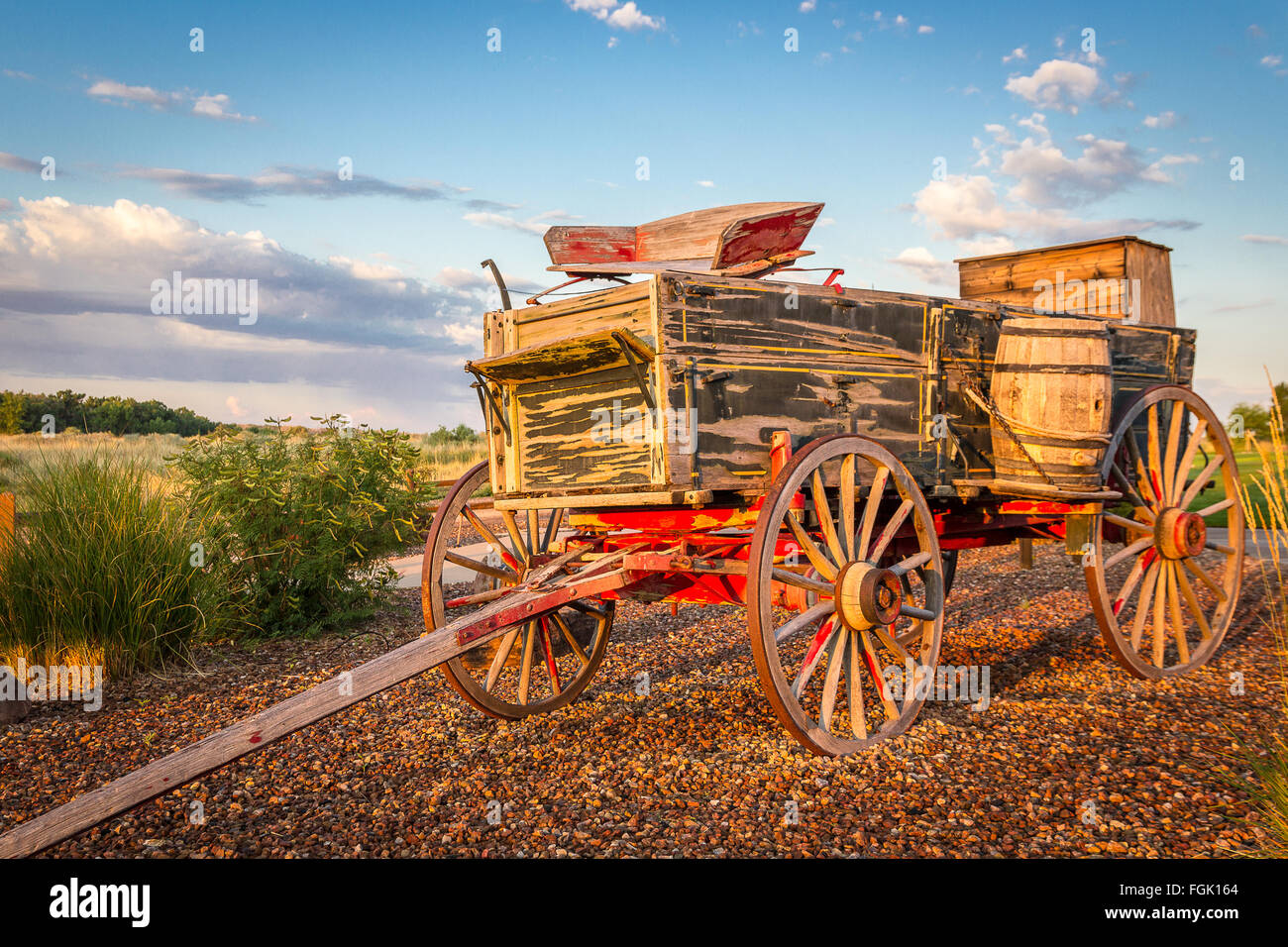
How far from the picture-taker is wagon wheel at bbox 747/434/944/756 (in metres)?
3.53

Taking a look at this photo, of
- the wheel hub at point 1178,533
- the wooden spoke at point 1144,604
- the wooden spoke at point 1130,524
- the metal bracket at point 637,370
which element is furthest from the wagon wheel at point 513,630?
the wheel hub at point 1178,533

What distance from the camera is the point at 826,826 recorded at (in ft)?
10.8

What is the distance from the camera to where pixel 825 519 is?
387 centimetres

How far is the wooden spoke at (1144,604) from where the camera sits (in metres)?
5.37

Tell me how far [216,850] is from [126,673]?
259 cm

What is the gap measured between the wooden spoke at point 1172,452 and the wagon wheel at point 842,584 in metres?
2.27

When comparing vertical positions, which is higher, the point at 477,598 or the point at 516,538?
the point at 516,538

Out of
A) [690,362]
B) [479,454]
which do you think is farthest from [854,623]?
[479,454]

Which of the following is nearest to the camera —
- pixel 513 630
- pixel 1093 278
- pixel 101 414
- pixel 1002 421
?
pixel 513 630

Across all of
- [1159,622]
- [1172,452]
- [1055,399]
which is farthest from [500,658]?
[1172,452]

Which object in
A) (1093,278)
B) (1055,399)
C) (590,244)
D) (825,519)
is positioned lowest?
(825,519)

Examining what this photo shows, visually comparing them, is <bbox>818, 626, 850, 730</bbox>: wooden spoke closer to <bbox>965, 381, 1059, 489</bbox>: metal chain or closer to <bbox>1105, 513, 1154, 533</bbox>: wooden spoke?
<bbox>965, 381, 1059, 489</bbox>: metal chain

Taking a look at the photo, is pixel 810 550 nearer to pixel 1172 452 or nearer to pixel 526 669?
pixel 526 669

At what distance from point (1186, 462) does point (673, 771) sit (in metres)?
4.26
